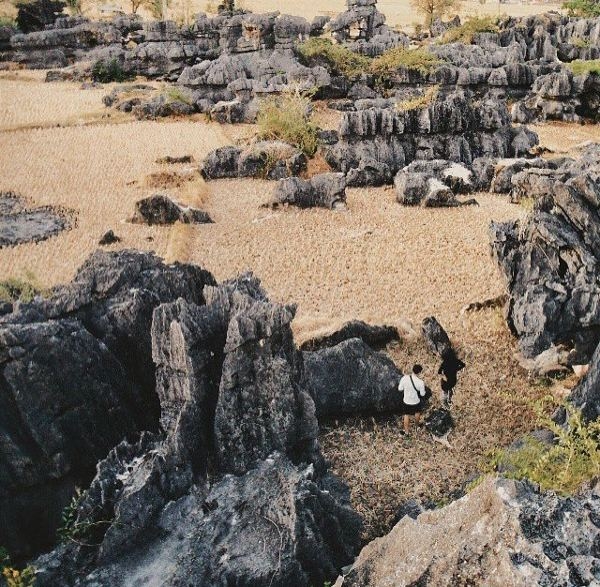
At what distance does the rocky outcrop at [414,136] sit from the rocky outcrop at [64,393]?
596 inches

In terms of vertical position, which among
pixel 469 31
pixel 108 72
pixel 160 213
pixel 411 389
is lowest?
pixel 160 213

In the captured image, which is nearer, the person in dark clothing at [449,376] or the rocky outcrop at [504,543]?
the rocky outcrop at [504,543]

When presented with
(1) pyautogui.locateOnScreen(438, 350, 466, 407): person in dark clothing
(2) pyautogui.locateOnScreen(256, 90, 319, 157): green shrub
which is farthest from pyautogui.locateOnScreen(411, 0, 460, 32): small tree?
(1) pyautogui.locateOnScreen(438, 350, 466, 407): person in dark clothing

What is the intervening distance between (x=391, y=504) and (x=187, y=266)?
4.68 meters

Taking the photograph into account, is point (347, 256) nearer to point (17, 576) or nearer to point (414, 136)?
point (414, 136)

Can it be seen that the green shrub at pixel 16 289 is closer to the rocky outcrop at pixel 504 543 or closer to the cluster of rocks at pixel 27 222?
the cluster of rocks at pixel 27 222

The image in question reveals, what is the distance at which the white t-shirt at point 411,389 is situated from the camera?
416 inches

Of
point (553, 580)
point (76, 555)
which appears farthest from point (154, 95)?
point (553, 580)

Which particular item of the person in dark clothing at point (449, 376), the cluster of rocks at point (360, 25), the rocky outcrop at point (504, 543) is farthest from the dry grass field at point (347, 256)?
the cluster of rocks at point (360, 25)

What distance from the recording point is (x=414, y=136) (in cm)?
2411

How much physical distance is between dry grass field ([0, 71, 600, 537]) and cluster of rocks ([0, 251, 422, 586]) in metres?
2.13

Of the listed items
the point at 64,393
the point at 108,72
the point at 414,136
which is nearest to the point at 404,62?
the point at 414,136

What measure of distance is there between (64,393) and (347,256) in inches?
405

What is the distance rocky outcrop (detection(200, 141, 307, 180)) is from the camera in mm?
23938
